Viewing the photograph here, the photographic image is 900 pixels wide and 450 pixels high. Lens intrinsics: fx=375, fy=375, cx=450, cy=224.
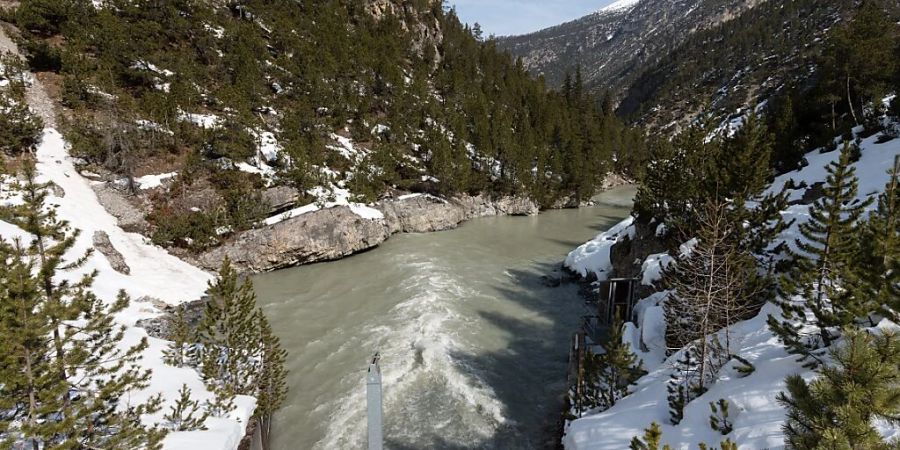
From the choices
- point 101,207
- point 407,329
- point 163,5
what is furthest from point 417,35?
point 407,329

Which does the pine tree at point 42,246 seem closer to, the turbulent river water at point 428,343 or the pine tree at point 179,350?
the pine tree at point 179,350

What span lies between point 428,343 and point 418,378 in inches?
85.5

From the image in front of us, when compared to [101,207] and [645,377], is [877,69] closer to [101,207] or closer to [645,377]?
[645,377]

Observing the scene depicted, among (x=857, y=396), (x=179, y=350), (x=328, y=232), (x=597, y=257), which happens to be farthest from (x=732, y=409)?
(x=328, y=232)

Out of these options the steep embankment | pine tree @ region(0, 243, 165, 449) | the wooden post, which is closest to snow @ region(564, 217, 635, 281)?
the steep embankment

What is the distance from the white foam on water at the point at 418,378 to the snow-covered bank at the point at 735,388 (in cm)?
414

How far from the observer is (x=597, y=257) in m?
24.3

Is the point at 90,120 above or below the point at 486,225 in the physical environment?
above

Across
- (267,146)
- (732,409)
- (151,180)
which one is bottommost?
(732,409)

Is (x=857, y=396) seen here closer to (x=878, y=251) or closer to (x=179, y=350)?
(x=878, y=251)

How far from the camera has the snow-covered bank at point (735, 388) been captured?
6831 mm

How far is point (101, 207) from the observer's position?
866 inches

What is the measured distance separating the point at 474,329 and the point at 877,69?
24321mm

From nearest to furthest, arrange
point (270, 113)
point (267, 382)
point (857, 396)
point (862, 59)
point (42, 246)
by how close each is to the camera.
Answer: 1. point (857, 396)
2. point (42, 246)
3. point (267, 382)
4. point (862, 59)
5. point (270, 113)
